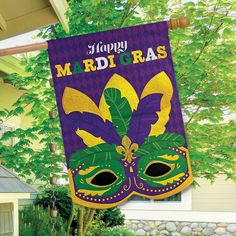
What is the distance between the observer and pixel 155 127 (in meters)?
2.73

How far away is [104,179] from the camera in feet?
9.07

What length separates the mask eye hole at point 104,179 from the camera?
2.75 metres

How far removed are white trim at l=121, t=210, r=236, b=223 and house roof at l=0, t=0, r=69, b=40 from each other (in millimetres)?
8241

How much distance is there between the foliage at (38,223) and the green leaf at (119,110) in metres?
5.17

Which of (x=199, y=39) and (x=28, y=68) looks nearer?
(x=199, y=39)

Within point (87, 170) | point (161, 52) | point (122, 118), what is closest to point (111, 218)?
point (87, 170)

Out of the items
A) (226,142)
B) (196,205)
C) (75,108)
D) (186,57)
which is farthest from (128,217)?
(75,108)

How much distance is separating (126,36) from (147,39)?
0.42 feet

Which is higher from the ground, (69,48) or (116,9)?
(116,9)

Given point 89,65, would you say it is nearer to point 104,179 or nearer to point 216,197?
point 104,179

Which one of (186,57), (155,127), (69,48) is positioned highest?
(186,57)

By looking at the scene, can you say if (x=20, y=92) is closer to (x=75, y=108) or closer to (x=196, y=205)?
(x=196, y=205)

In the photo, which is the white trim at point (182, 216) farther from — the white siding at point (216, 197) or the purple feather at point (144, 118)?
the purple feather at point (144, 118)

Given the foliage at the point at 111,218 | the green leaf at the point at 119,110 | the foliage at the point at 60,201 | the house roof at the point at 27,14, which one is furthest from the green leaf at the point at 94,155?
the foliage at the point at 111,218
